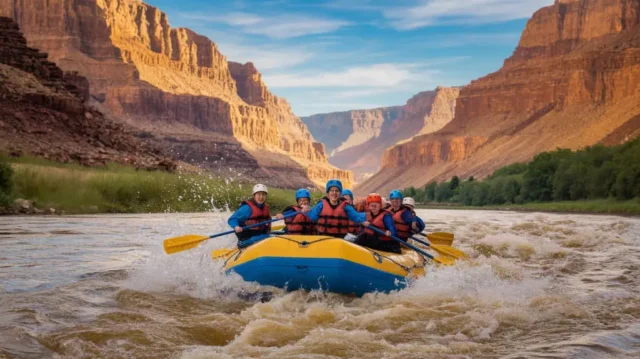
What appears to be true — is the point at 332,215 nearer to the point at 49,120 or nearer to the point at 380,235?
the point at 380,235

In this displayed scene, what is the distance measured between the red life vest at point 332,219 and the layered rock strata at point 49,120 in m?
34.4

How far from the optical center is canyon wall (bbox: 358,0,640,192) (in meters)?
132

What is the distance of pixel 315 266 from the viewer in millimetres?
10492

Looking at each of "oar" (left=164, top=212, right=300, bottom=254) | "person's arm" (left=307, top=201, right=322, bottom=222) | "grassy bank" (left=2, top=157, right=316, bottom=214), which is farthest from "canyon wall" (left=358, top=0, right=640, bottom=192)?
"person's arm" (left=307, top=201, right=322, bottom=222)

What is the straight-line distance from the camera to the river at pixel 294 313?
802 cm

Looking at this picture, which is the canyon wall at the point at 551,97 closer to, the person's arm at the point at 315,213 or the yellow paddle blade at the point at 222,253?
the yellow paddle blade at the point at 222,253

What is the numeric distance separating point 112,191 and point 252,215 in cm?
2392

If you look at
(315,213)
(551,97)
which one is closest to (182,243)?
(315,213)

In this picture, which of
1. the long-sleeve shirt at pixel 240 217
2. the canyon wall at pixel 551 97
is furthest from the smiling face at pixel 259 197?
the canyon wall at pixel 551 97

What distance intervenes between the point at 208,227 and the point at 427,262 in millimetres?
12981

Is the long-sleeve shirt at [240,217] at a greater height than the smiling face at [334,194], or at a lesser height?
lesser

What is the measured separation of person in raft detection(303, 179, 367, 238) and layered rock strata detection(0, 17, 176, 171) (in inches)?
1353

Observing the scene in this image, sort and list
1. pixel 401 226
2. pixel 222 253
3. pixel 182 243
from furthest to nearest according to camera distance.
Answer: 1. pixel 401 226
2. pixel 182 243
3. pixel 222 253

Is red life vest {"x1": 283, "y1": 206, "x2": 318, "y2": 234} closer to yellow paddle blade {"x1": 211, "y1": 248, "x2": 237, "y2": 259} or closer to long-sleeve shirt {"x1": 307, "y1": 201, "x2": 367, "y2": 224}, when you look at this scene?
long-sleeve shirt {"x1": 307, "y1": 201, "x2": 367, "y2": 224}
